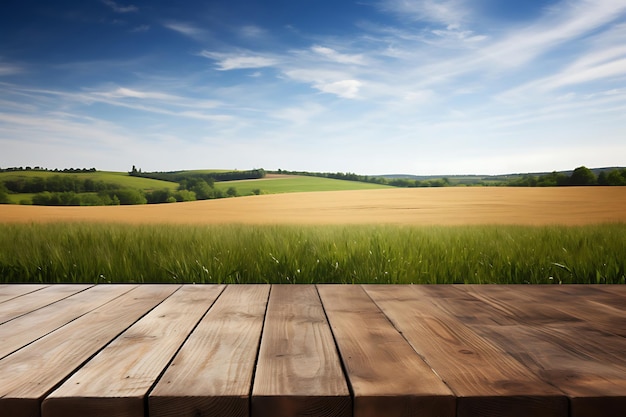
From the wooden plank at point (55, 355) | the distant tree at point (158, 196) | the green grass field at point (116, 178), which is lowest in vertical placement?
the distant tree at point (158, 196)

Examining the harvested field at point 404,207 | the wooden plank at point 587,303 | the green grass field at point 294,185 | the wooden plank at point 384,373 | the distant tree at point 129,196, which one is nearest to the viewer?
the wooden plank at point 384,373

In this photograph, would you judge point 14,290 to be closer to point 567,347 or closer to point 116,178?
point 567,347

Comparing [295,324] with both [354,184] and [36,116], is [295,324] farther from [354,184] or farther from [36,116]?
[354,184]

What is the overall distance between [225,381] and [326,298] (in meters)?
0.88

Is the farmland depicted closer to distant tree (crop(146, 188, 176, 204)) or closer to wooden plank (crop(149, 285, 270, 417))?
wooden plank (crop(149, 285, 270, 417))

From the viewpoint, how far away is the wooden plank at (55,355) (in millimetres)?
821

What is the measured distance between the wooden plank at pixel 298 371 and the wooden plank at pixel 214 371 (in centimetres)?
3

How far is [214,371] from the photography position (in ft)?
3.07

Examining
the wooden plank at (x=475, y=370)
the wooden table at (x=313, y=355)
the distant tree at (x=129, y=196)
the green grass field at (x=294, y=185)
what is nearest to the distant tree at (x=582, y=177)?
the green grass field at (x=294, y=185)

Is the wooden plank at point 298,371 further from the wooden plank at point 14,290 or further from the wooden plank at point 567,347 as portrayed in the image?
the wooden plank at point 14,290

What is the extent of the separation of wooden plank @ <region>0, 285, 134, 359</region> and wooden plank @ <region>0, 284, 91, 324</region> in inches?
1.6

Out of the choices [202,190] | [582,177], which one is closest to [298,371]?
[582,177]

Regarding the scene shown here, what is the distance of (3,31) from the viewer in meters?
5.59

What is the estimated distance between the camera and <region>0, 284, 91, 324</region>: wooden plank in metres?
1.54
